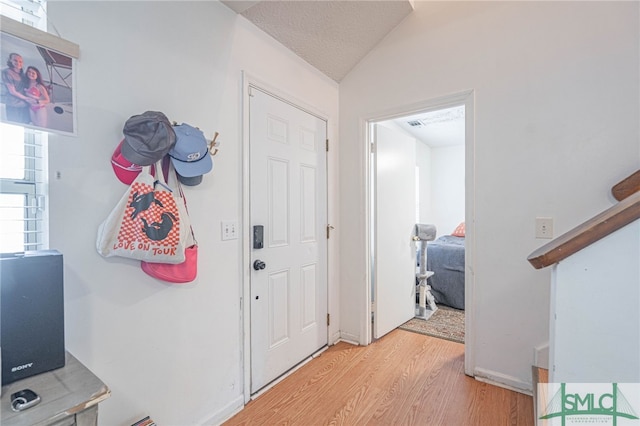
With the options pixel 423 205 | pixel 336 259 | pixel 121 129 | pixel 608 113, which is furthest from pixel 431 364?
pixel 423 205

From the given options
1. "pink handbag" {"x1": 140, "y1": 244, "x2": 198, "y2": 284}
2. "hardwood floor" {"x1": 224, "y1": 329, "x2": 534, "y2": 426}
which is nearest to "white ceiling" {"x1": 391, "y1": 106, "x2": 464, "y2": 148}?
"hardwood floor" {"x1": 224, "y1": 329, "x2": 534, "y2": 426}

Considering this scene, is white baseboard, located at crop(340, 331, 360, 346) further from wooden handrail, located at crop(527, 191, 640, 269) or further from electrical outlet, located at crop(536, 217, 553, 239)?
wooden handrail, located at crop(527, 191, 640, 269)

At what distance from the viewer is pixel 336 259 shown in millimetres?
2758

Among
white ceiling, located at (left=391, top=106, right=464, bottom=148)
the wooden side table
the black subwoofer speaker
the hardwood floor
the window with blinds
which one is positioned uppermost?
white ceiling, located at (left=391, top=106, right=464, bottom=148)

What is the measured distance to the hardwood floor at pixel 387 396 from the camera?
1739 mm

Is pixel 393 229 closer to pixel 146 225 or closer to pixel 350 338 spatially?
pixel 350 338

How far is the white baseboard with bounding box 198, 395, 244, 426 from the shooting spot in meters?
1.66

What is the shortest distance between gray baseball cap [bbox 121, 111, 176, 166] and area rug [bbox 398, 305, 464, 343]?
2762mm

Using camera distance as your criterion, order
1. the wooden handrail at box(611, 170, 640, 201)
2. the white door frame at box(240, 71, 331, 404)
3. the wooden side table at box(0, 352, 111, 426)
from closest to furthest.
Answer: the wooden side table at box(0, 352, 111, 426) → the wooden handrail at box(611, 170, 640, 201) → the white door frame at box(240, 71, 331, 404)

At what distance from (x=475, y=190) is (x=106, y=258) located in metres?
2.23

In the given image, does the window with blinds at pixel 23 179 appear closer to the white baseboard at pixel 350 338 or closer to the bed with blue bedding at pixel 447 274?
the white baseboard at pixel 350 338

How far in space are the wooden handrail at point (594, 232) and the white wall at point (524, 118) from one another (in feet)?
4.15

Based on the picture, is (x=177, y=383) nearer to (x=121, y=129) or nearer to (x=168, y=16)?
(x=121, y=129)

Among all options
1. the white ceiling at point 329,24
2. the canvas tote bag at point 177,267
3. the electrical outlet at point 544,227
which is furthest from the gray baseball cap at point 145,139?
the electrical outlet at point 544,227
